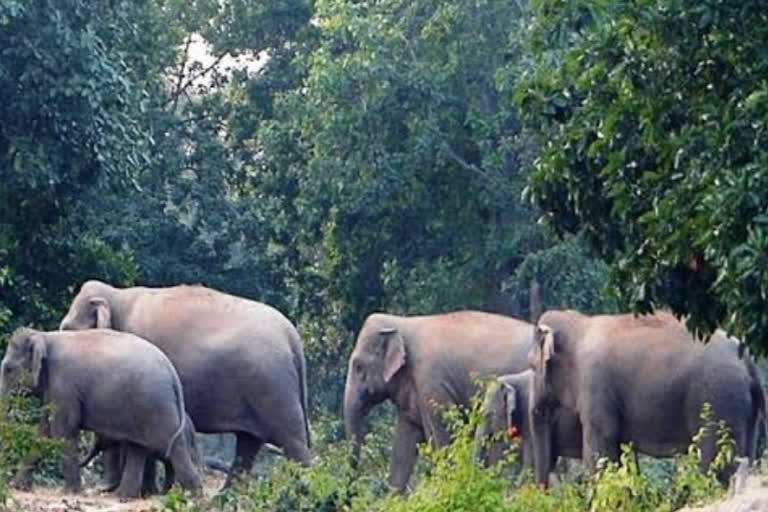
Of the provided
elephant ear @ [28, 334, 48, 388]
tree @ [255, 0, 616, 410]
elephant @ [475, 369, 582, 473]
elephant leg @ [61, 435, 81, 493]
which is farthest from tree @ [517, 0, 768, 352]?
tree @ [255, 0, 616, 410]

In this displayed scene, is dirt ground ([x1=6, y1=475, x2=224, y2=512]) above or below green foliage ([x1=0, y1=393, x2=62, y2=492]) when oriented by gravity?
below

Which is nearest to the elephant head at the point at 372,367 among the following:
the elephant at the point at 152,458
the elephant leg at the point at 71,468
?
the elephant at the point at 152,458

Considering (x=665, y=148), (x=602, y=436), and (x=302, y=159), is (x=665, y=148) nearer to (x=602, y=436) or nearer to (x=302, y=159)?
(x=602, y=436)

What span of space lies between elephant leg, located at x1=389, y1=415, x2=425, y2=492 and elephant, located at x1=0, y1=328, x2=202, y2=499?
8.77 ft

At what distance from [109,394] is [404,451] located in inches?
140

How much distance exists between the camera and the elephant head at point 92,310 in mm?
20484

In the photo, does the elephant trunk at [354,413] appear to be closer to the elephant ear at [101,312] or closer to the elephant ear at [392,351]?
the elephant ear at [392,351]

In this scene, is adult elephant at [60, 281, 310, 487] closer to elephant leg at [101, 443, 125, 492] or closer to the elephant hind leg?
elephant leg at [101, 443, 125, 492]

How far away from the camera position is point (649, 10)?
42.3ft

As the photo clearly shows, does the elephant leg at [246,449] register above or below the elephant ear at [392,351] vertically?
below

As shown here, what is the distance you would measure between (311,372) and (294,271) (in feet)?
4.88

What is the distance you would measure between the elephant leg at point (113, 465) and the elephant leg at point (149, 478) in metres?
0.20

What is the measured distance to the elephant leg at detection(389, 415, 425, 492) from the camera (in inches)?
830

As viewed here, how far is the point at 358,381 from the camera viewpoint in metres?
21.6
